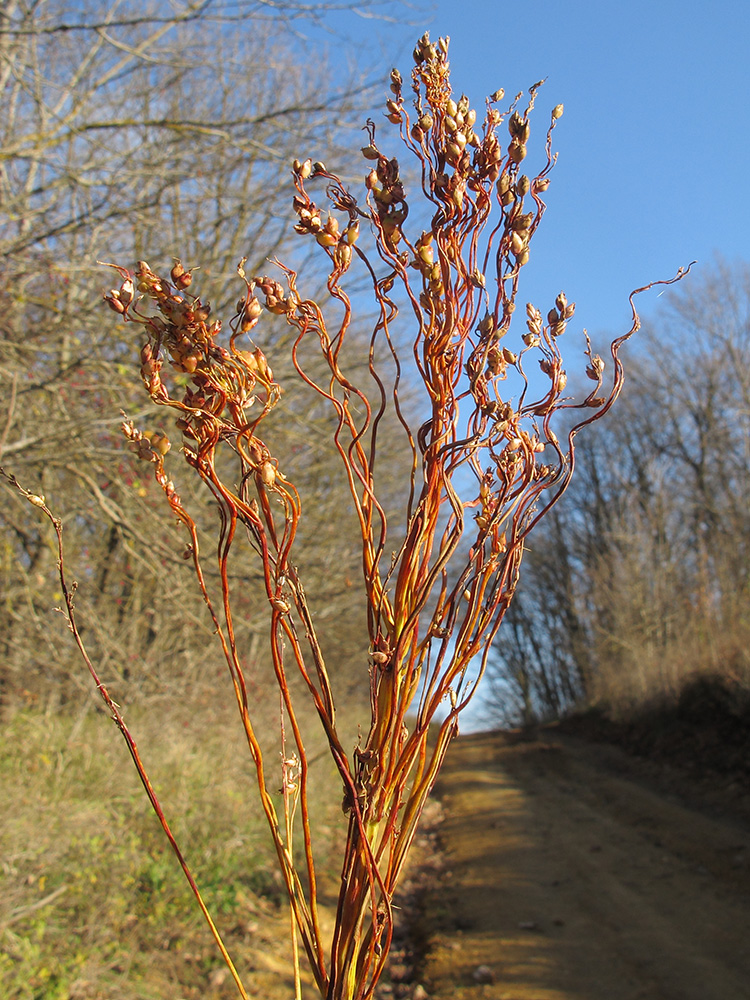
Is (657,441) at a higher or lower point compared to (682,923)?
Result: higher

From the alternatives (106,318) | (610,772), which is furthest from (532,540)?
(106,318)

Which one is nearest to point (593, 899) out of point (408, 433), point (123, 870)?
point (123, 870)

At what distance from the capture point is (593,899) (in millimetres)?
5516

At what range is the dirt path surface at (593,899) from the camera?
4211 millimetres

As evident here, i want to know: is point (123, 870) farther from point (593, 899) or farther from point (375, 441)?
point (375, 441)

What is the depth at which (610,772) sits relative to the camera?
35.8 ft

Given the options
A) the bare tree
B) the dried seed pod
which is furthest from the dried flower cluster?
the bare tree

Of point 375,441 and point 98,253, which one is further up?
point 98,253

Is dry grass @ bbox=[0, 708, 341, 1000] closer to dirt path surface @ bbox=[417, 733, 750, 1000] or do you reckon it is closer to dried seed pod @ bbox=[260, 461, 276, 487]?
dirt path surface @ bbox=[417, 733, 750, 1000]

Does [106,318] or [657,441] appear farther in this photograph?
[657,441]

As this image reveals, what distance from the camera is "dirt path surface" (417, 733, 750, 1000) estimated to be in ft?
13.8

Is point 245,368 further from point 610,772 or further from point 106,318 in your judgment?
point 610,772

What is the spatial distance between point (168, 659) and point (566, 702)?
908 inches

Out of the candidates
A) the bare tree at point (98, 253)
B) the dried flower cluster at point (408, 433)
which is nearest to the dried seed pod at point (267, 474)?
the dried flower cluster at point (408, 433)
